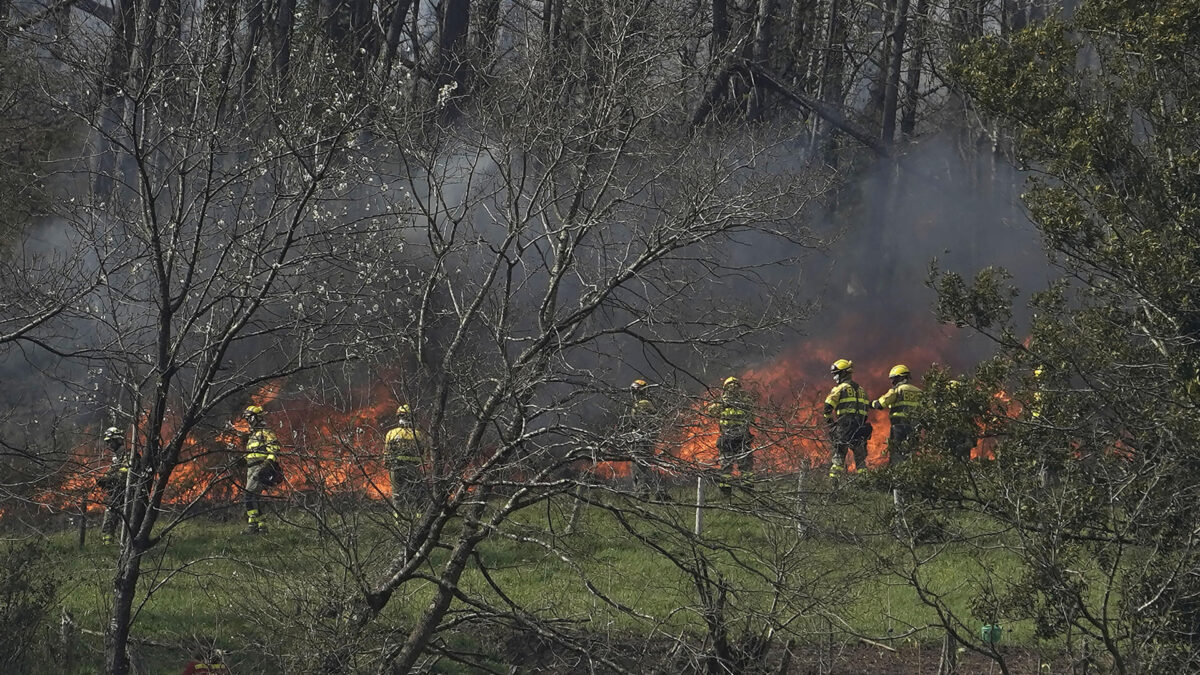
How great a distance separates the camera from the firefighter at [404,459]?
26.8ft

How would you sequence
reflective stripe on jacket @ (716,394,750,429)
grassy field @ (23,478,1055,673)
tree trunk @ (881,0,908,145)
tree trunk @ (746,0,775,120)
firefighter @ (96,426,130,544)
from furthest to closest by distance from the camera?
tree trunk @ (881,0,908,145)
tree trunk @ (746,0,775,120)
firefighter @ (96,426,130,544)
grassy field @ (23,478,1055,673)
reflective stripe on jacket @ (716,394,750,429)

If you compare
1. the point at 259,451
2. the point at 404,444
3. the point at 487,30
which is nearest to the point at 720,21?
the point at 487,30

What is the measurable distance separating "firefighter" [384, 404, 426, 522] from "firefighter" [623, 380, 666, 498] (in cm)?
131

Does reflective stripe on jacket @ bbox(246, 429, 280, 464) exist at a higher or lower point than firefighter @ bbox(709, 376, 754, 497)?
lower

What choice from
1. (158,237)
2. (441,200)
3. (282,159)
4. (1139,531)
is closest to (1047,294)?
(1139,531)

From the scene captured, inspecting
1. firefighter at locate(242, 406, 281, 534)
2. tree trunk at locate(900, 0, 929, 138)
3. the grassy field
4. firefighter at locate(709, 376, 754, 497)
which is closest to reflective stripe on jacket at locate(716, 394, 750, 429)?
firefighter at locate(709, 376, 754, 497)

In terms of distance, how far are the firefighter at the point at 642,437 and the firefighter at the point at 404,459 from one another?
131 centimetres

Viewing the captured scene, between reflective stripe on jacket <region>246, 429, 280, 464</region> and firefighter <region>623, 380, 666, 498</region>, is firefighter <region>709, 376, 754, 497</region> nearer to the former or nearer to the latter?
firefighter <region>623, 380, 666, 498</region>

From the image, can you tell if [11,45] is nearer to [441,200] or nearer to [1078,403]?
[441,200]

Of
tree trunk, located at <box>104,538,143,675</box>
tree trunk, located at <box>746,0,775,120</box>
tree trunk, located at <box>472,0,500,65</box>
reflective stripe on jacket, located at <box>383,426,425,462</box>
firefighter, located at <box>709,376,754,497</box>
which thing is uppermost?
tree trunk, located at <box>472,0,500,65</box>

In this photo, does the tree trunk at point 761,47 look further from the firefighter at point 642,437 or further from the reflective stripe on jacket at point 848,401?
the firefighter at point 642,437

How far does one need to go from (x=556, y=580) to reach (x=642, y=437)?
5893 mm

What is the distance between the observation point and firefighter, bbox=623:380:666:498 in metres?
7.69

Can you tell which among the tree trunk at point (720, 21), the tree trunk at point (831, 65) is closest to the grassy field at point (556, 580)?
the tree trunk at point (720, 21)
